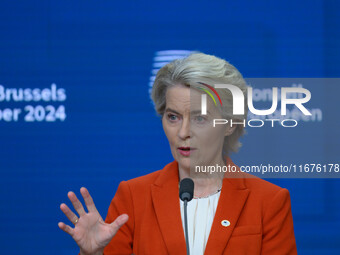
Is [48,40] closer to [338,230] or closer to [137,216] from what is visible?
[137,216]

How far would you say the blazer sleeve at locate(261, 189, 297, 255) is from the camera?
6.19 feet

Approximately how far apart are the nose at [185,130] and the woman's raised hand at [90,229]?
1.26ft

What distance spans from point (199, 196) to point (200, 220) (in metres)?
0.11

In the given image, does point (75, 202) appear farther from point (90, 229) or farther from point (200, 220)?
point (200, 220)

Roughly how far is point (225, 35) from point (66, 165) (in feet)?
3.88

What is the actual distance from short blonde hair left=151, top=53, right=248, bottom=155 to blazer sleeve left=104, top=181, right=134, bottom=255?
1.21ft

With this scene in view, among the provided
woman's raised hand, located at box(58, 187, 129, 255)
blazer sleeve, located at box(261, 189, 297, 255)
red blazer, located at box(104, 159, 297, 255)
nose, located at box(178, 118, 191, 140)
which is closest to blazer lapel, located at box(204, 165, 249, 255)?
red blazer, located at box(104, 159, 297, 255)

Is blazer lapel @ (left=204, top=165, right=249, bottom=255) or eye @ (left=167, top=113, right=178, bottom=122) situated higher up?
eye @ (left=167, top=113, right=178, bottom=122)

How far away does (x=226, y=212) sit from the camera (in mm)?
1902

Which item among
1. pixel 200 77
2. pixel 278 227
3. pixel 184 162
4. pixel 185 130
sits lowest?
pixel 278 227

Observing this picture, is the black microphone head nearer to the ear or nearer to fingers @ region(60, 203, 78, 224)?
fingers @ region(60, 203, 78, 224)

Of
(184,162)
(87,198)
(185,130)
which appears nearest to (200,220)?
(184,162)

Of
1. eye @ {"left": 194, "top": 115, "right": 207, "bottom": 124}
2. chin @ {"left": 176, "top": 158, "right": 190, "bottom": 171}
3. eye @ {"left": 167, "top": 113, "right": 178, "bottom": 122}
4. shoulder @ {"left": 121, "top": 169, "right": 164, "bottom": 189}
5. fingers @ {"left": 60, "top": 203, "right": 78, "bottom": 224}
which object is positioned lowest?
fingers @ {"left": 60, "top": 203, "right": 78, "bottom": 224}

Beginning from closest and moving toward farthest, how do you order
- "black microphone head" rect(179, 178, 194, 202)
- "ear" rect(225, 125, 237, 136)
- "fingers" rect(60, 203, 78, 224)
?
"black microphone head" rect(179, 178, 194, 202)
"fingers" rect(60, 203, 78, 224)
"ear" rect(225, 125, 237, 136)
